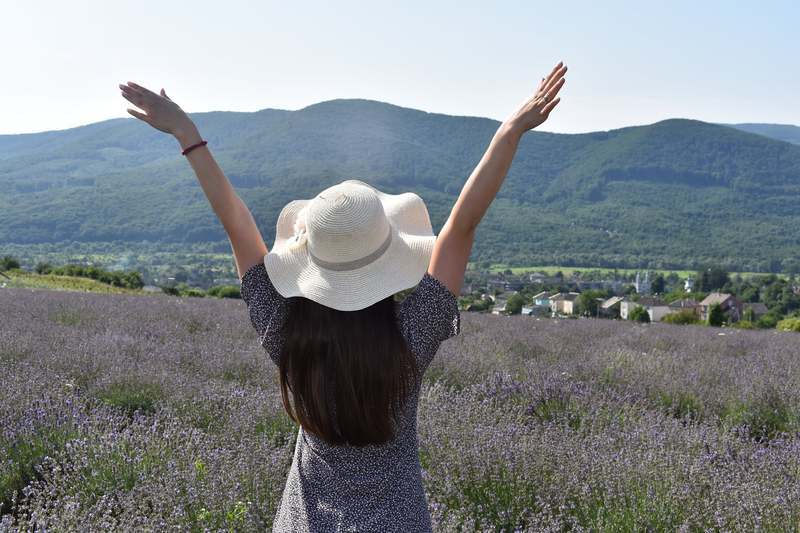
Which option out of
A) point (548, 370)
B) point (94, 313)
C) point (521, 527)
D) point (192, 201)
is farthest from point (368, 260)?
point (192, 201)

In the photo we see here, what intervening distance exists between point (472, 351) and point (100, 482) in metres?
3.28

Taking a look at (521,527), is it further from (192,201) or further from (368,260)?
(192,201)

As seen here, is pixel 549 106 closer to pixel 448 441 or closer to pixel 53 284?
pixel 448 441

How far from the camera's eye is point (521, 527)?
2699mm

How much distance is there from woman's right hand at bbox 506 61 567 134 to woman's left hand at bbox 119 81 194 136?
0.75 metres

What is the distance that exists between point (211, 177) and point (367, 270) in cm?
44

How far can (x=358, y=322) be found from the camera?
4.63 ft

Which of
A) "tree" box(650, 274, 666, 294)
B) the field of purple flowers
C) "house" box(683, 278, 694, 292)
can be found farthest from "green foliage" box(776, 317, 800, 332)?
"house" box(683, 278, 694, 292)

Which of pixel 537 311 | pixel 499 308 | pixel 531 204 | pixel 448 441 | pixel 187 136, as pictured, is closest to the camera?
pixel 187 136

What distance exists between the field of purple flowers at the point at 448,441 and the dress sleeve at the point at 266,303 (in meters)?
1.00

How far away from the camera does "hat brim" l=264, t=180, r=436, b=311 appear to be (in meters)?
1.39

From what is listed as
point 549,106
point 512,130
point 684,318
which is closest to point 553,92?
point 549,106

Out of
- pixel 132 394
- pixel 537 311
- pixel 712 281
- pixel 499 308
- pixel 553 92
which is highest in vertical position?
pixel 553 92

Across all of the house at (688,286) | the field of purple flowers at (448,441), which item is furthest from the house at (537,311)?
the house at (688,286)
